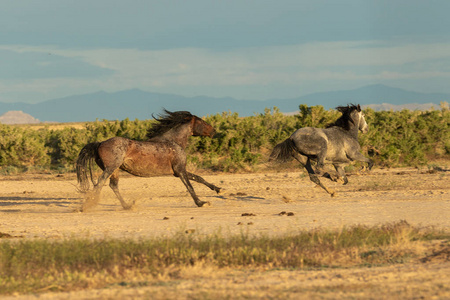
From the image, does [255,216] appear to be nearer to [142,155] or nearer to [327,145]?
[142,155]

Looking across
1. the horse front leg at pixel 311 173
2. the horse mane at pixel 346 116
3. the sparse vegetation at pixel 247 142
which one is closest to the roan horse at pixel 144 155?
the horse front leg at pixel 311 173

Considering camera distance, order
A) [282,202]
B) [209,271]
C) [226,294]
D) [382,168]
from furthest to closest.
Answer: [382,168] → [282,202] → [209,271] → [226,294]

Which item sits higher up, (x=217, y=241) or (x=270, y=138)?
(x=270, y=138)

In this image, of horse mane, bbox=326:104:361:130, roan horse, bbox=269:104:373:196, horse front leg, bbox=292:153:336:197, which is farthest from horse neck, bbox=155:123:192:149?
horse mane, bbox=326:104:361:130

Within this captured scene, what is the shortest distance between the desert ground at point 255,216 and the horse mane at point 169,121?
5.61 feet

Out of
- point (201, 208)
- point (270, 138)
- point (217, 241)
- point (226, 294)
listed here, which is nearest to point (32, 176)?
point (270, 138)

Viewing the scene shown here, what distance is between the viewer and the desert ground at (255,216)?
7234mm

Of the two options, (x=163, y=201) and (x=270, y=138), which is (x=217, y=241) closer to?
(x=163, y=201)

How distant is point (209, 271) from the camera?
8102mm

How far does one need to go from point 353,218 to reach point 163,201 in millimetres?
6270

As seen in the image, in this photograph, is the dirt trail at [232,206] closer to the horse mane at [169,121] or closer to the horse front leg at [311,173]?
the horse front leg at [311,173]

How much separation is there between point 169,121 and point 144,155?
1237 mm

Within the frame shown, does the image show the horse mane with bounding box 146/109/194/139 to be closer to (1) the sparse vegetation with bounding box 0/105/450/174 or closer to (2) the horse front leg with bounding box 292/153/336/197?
(2) the horse front leg with bounding box 292/153/336/197

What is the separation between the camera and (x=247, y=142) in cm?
3006
